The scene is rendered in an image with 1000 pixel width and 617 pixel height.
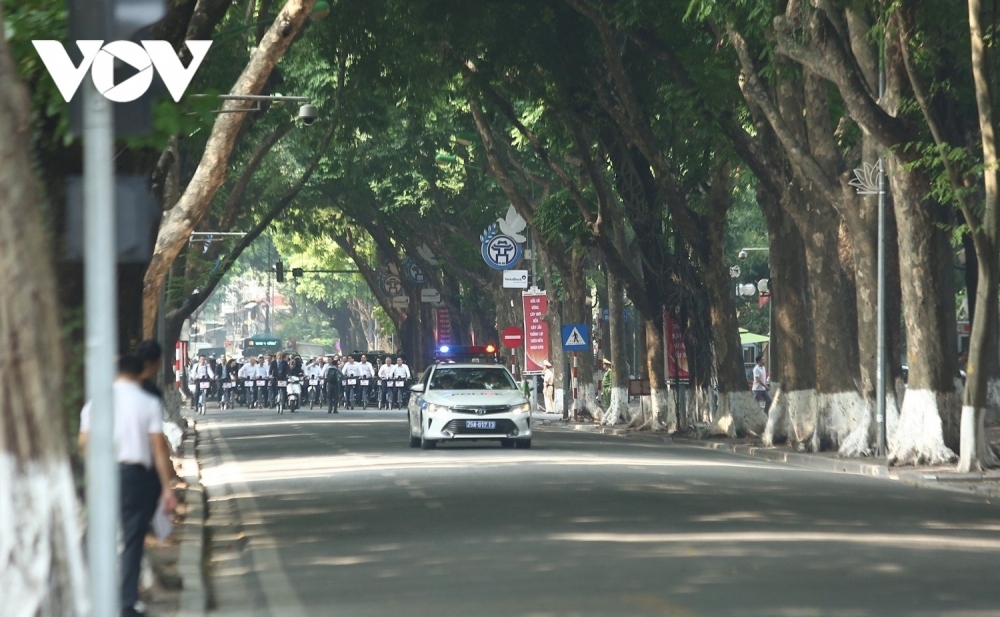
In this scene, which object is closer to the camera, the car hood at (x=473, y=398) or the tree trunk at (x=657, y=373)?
the car hood at (x=473, y=398)

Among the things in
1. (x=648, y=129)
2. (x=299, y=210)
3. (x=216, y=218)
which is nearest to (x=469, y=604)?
(x=648, y=129)

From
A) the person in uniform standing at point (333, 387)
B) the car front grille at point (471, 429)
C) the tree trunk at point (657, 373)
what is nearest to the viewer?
the car front grille at point (471, 429)

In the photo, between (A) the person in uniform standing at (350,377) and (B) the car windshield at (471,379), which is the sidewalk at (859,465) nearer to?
(B) the car windshield at (471,379)

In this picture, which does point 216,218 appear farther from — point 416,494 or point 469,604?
point 469,604

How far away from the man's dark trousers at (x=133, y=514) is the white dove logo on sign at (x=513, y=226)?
37.4 m

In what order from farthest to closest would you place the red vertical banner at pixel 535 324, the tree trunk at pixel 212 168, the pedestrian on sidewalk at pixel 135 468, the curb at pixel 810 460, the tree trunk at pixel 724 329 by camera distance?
1. the red vertical banner at pixel 535 324
2. the tree trunk at pixel 724 329
3. the curb at pixel 810 460
4. the tree trunk at pixel 212 168
5. the pedestrian on sidewalk at pixel 135 468

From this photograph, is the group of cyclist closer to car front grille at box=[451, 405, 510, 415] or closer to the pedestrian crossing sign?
the pedestrian crossing sign

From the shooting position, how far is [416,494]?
1931 centimetres

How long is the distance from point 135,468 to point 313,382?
50151mm

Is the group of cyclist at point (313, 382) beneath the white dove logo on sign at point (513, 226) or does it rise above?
beneath

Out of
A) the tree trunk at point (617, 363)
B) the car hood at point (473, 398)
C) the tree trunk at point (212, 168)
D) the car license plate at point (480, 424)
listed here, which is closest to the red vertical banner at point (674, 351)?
the tree trunk at point (617, 363)

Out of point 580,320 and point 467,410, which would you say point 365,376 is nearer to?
point 580,320

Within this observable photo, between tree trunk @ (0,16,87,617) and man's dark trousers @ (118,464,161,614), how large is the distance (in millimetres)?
2082

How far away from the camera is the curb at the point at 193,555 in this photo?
11000 millimetres
